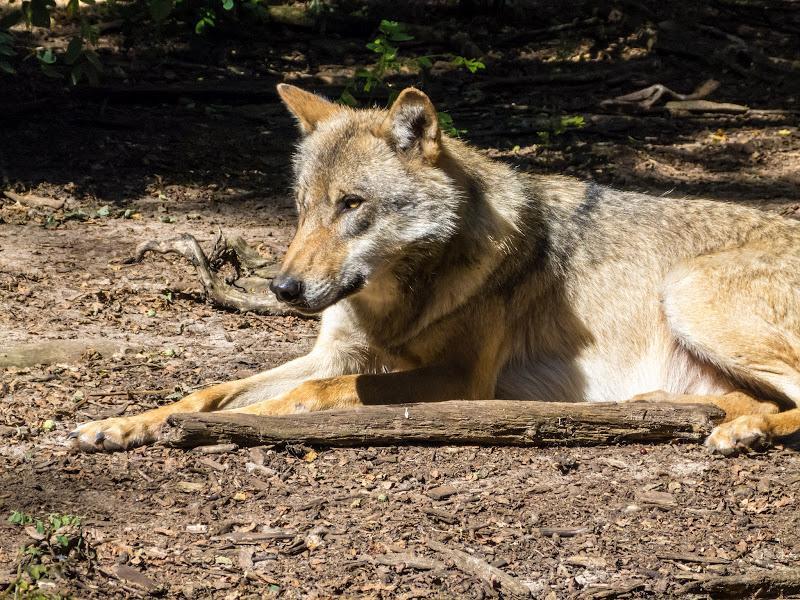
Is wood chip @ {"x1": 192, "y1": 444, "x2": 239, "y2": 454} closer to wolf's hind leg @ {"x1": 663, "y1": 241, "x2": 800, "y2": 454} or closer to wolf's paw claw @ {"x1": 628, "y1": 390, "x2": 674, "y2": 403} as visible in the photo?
wolf's paw claw @ {"x1": 628, "y1": 390, "x2": 674, "y2": 403}

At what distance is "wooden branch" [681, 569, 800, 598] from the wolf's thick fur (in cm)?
115

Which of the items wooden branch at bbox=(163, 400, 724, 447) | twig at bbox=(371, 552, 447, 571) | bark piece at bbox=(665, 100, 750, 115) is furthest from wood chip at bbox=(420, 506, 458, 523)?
bark piece at bbox=(665, 100, 750, 115)

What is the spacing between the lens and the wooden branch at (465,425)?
15.5 feet

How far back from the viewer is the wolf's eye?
507 centimetres

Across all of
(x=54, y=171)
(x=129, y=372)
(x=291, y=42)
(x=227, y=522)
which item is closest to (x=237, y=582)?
→ (x=227, y=522)

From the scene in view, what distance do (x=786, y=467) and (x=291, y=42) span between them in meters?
10.6

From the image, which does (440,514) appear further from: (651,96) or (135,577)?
(651,96)

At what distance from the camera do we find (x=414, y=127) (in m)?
5.13

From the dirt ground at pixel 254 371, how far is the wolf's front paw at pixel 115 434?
3.4 inches

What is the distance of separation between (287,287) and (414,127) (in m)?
1.16

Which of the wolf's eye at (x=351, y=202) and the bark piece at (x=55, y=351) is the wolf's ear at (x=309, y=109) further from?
the bark piece at (x=55, y=351)

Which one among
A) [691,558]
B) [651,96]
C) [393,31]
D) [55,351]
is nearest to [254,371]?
[55,351]

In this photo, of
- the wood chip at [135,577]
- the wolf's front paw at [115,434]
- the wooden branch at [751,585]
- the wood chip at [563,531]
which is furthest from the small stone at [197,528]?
the wooden branch at [751,585]

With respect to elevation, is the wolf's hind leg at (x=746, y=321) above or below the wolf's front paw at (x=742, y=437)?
above
